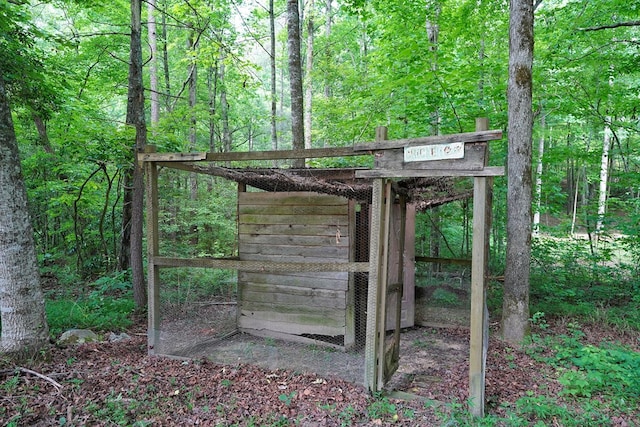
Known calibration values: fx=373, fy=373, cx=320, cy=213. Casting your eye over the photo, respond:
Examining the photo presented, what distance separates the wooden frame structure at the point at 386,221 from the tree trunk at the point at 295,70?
2.60m

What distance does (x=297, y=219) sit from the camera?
570 centimetres

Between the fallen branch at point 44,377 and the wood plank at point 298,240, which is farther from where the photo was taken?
the wood plank at point 298,240

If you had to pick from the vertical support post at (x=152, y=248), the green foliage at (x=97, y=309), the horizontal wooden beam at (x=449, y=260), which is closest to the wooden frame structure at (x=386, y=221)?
the vertical support post at (x=152, y=248)

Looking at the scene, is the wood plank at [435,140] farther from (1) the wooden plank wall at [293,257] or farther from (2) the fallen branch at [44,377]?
(2) the fallen branch at [44,377]

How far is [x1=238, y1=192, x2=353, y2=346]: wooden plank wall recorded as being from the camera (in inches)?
214

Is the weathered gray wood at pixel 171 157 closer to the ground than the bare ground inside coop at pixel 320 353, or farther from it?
farther from it

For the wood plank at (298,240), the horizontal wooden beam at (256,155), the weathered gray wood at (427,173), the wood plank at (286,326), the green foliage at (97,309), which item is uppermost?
the horizontal wooden beam at (256,155)

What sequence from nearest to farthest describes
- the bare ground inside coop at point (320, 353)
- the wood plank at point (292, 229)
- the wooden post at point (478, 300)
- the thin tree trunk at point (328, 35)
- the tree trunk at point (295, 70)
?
the wooden post at point (478, 300) → the bare ground inside coop at point (320, 353) → the wood plank at point (292, 229) → the tree trunk at point (295, 70) → the thin tree trunk at point (328, 35)

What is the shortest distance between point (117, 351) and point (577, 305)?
701cm

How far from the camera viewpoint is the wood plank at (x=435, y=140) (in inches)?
122

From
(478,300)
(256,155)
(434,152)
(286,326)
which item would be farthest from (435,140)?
(286,326)

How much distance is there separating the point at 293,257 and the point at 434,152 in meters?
3.01

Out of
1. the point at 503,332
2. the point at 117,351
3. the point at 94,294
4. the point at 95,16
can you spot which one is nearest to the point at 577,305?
the point at 503,332

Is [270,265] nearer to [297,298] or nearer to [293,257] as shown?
[293,257]
